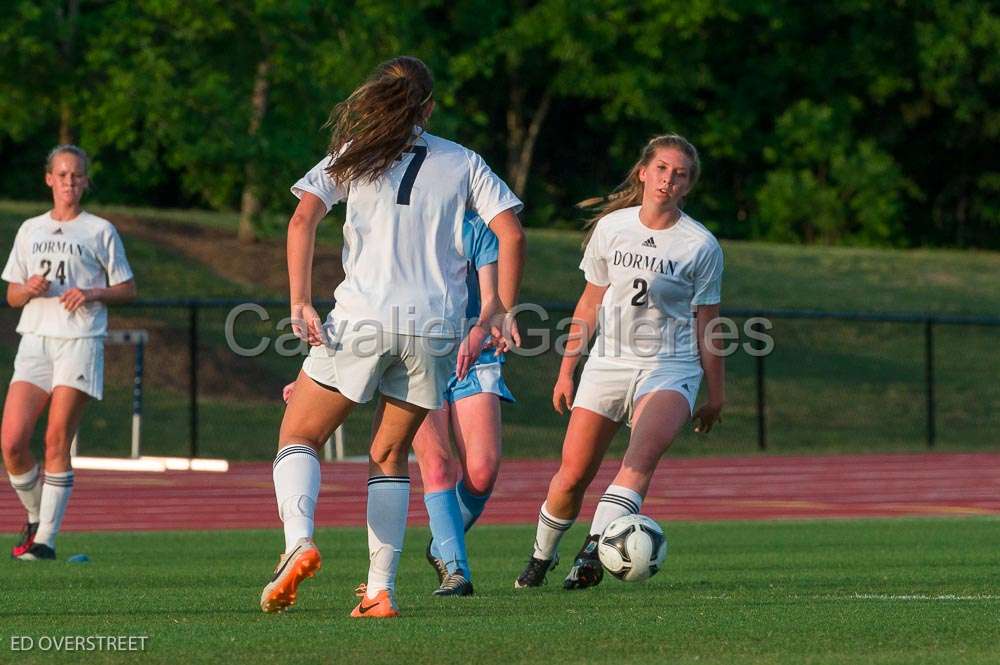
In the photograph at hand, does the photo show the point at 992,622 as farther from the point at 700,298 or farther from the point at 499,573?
the point at 499,573

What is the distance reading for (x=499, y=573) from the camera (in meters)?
8.63

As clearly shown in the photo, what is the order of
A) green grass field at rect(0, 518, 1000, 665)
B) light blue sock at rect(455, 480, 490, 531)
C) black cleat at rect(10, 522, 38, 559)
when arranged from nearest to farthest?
green grass field at rect(0, 518, 1000, 665) → light blue sock at rect(455, 480, 490, 531) → black cleat at rect(10, 522, 38, 559)

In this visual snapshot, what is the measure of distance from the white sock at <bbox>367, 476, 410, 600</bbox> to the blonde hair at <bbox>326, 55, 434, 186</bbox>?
3.50 feet

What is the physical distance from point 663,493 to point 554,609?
9541 millimetres

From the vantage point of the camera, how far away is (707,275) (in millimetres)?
7543

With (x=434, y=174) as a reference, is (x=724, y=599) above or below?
below

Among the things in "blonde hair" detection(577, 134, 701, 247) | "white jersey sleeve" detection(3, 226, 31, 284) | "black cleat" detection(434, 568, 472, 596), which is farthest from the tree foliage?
"black cleat" detection(434, 568, 472, 596)

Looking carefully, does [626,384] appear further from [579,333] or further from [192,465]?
[192,465]

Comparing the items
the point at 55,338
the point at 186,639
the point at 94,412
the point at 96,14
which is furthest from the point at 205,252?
the point at 186,639

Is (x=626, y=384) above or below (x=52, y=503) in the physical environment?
above

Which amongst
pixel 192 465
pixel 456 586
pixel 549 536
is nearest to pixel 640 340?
pixel 549 536

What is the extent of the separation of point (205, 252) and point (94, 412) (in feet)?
25.6

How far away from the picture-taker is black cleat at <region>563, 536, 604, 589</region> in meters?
7.33

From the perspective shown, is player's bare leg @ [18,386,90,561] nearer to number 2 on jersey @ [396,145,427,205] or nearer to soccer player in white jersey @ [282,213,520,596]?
soccer player in white jersey @ [282,213,520,596]
